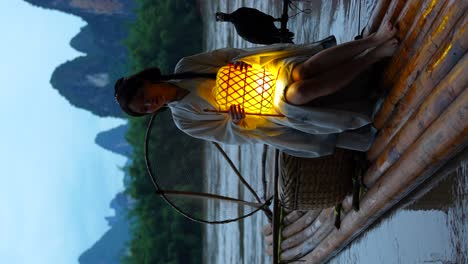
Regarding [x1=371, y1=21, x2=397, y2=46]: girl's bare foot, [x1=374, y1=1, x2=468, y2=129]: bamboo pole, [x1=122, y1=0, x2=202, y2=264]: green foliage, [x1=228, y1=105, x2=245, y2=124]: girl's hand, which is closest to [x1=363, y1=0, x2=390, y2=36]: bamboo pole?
[x1=371, y1=21, x2=397, y2=46]: girl's bare foot

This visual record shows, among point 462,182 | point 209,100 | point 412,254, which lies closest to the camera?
point 462,182

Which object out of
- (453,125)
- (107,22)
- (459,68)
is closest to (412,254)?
(453,125)

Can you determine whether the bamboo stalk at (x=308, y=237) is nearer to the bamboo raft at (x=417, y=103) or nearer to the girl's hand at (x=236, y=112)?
the bamboo raft at (x=417, y=103)

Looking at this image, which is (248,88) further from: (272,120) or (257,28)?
(257,28)

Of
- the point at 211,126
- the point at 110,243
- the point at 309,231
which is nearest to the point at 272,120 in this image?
the point at 211,126

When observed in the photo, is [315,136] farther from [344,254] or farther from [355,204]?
[344,254]

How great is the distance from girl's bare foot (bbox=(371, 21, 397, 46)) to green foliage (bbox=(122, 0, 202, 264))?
7964mm

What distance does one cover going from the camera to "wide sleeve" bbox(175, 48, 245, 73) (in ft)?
7.25

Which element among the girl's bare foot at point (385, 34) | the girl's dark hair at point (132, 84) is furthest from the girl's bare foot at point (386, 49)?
the girl's dark hair at point (132, 84)

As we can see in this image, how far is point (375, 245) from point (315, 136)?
0.65 meters

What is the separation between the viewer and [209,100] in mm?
2170

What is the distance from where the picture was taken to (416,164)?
5.84ft

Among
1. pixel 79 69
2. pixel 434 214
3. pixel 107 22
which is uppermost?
pixel 107 22

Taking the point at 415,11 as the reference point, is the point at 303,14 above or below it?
above
